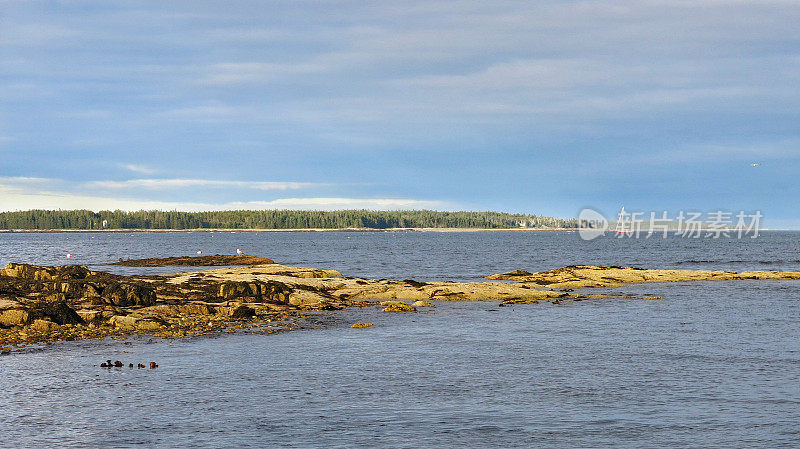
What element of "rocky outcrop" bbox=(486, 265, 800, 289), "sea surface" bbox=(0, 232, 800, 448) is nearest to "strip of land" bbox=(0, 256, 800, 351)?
"rocky outcrop" bbox=(486, 265, 800, 289)

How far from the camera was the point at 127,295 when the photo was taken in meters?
44.6

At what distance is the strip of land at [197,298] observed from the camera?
3656cm

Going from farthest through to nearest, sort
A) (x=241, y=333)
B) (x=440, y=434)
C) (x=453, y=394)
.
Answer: (x=241, y=333), (x=453, y=394), (x=440, y=434)

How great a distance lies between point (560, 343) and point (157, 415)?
19427mm

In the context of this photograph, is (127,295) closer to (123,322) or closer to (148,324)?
(123,322)

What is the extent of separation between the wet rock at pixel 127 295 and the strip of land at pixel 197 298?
58 millimetres

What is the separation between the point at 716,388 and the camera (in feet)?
80.0

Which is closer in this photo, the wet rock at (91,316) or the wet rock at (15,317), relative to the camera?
the wet rock at (15,317)

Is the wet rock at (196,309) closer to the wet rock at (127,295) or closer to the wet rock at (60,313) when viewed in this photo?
the wet rock at (127,295)

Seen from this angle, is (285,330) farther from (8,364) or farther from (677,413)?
(677,413)

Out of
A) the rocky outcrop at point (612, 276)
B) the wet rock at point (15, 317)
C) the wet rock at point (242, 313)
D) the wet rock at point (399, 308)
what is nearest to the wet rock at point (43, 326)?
the wet rock at point (15, 317)

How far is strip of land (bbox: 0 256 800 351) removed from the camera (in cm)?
3656

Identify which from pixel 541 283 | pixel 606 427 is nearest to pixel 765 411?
pixel 606 427

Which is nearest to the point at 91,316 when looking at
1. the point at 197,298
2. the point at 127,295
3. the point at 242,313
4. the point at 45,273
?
the point at 127,295
